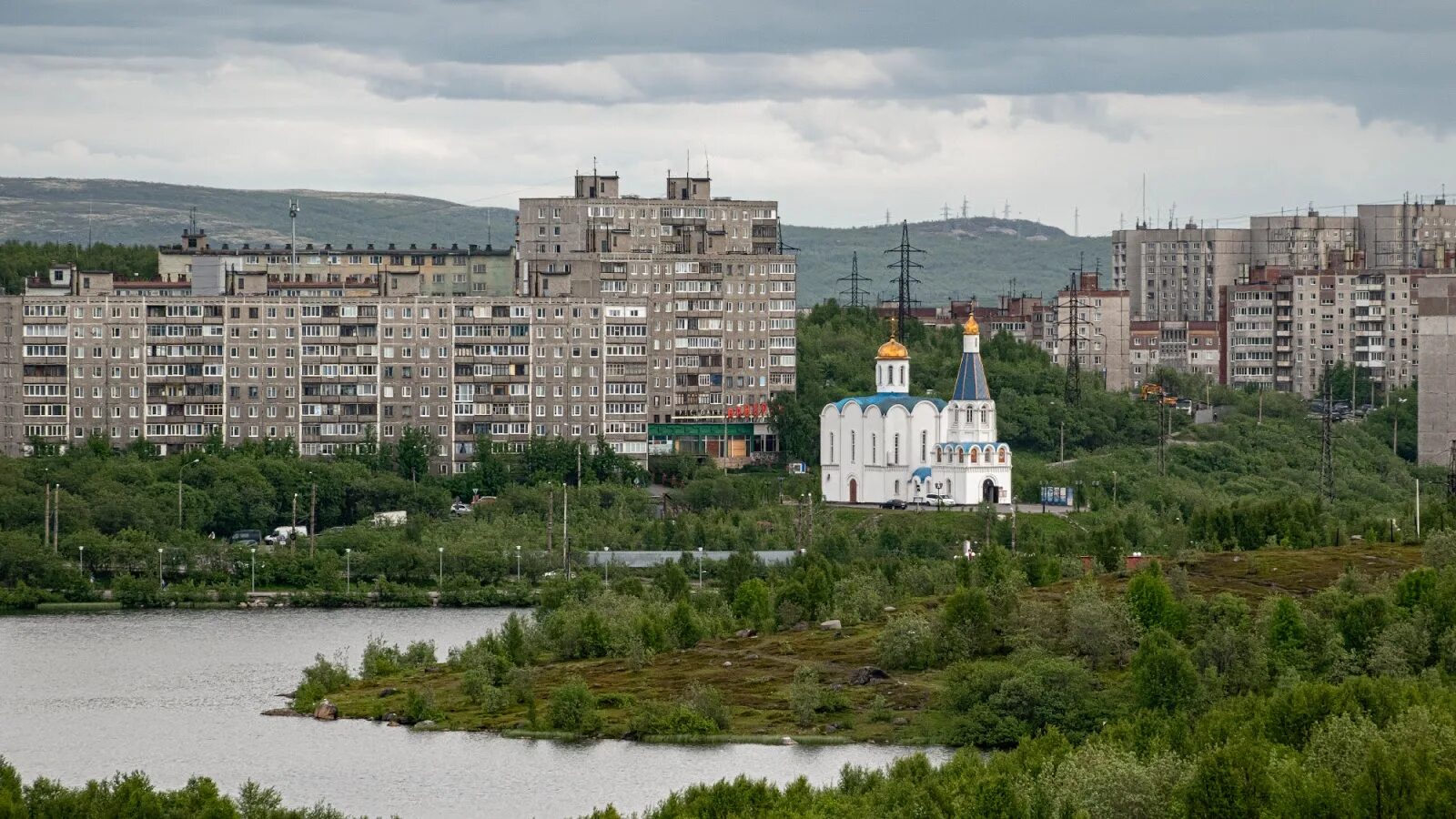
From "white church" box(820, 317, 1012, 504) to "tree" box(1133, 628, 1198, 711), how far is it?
40.6 meters

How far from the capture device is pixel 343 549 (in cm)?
10669

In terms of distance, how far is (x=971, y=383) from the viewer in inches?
4419

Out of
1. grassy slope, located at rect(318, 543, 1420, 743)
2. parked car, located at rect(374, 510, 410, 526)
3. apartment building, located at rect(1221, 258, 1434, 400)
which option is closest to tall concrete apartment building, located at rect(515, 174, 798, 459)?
parked car, located at rect(374, 510, 410, 526)

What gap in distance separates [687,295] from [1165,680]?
60740mm

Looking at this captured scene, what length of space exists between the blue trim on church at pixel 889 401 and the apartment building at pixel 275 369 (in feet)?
39.5

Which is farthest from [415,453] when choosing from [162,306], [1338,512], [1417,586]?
[1417,586]

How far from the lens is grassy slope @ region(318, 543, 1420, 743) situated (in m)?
72.8

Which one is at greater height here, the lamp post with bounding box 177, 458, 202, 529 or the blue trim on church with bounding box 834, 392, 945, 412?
the blue trim on church with bounding box 834, 392, 945, 412

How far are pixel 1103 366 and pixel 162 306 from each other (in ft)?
174

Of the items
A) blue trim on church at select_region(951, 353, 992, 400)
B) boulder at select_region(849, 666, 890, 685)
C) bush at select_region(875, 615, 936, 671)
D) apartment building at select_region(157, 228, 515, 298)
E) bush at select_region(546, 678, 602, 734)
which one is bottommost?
bush at select_region(546, 678, 602, 734)

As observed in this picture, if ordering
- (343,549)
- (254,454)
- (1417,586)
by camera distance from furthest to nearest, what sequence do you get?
(254,454) → (343,549) → (1417,586)

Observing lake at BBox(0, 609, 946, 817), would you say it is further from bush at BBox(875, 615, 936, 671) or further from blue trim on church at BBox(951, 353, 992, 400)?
blue trim on church at BBox(951, 353, 992, 400)

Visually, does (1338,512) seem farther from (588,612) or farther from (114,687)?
(114,687)

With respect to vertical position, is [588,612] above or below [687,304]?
below
